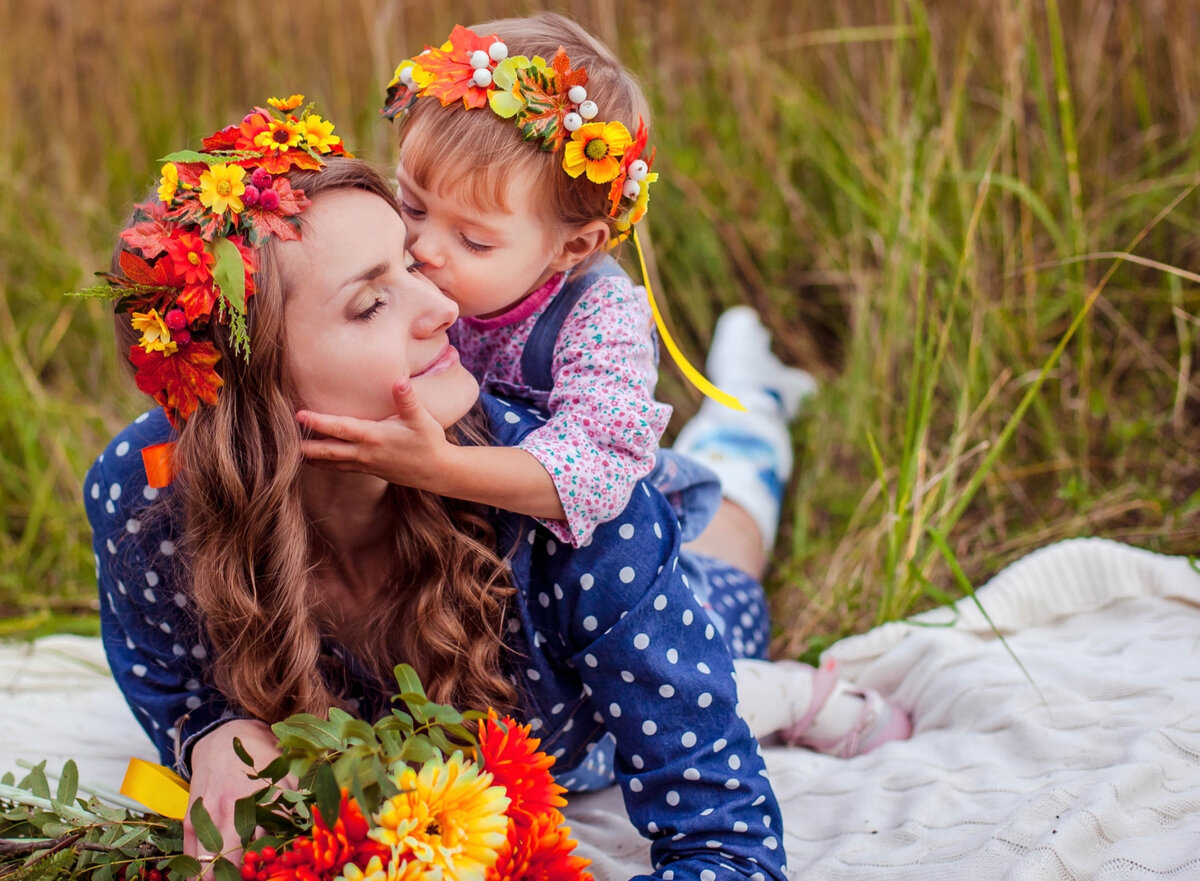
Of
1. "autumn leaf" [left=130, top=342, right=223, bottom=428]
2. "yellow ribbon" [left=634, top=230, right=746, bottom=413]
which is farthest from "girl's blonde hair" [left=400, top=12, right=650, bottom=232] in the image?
"autumn leaf" [left=130, top=342, right=223, bottom=428]

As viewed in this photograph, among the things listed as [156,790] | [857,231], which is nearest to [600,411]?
[156,790]

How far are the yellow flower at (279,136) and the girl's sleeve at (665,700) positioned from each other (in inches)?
24.5

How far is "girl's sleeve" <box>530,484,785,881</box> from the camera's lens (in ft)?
4.82

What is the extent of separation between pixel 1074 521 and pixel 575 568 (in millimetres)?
1475

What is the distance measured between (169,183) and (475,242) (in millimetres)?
445

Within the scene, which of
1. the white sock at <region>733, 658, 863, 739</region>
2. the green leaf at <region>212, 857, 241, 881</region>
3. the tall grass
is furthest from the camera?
the tall grass

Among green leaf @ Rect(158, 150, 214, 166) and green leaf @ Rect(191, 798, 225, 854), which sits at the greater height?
green leaf @ Rect(158, 150, 214, 166)

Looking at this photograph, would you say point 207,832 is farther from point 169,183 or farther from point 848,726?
point 848,726

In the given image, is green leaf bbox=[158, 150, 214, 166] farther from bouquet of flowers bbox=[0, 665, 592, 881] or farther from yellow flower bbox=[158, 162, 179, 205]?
bouquet of flowers bbox=[0, 665, 592, 881]

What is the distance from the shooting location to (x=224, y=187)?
1273 mm

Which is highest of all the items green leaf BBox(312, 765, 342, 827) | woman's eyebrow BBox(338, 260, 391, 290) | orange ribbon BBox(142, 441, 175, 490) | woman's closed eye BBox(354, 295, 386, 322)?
woman's eyebrow BBox(338, 260, 391, 290)

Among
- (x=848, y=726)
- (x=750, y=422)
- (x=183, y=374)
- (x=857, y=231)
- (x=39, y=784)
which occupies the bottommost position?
(x=848, y=726)

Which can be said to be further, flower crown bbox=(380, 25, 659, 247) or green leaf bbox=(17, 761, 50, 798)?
flower crown bbox=(380, 25, 659, 247)

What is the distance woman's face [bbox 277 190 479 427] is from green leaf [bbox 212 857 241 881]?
519 millimetres
